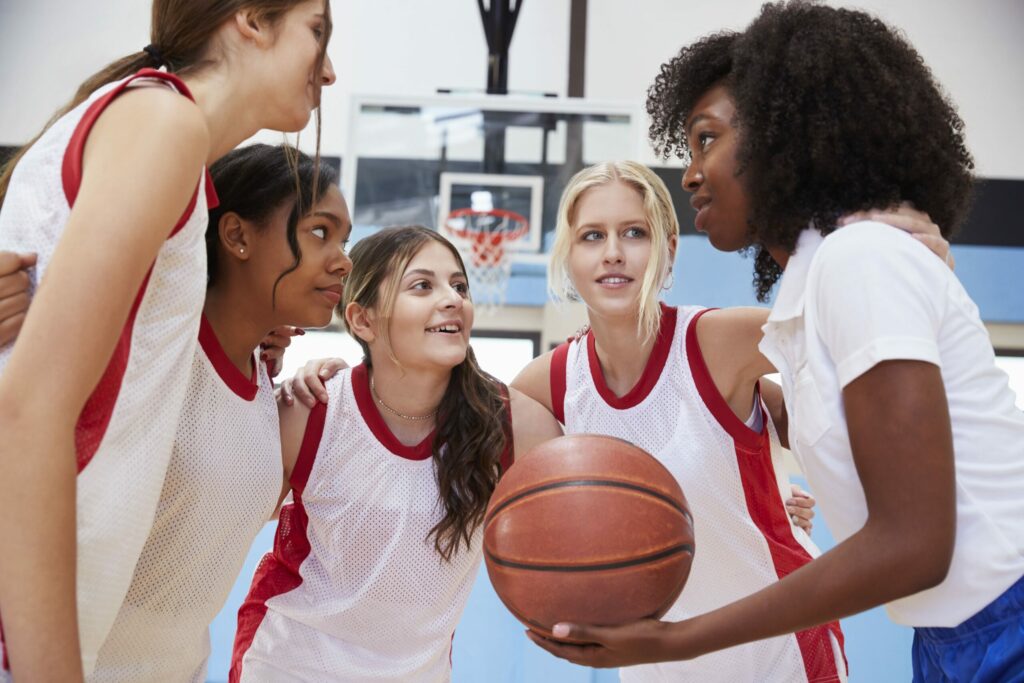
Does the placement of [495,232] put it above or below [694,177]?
above

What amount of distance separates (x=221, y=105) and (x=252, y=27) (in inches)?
5.6

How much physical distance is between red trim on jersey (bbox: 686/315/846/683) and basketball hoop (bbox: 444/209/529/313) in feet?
10.1

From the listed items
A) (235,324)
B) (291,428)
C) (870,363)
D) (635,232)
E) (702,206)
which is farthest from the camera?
(635,232)

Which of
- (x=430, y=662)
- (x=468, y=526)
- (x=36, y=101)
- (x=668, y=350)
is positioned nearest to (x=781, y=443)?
(x=668, y=350)

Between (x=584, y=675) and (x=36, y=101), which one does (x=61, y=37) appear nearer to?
(x=36, y=101)

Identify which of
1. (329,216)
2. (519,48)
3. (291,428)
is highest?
(519,48)

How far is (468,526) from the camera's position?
235cm

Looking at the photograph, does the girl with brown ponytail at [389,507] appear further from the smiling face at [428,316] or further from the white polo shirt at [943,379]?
the white polo shirt at [943,379]

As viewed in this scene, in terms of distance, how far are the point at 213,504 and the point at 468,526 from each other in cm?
68

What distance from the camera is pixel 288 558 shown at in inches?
94.0

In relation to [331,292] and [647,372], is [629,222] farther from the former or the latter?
[331,292]

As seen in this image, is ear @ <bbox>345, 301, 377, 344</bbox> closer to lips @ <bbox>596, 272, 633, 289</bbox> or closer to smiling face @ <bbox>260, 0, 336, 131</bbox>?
lips @ <bbox>596, 272, 633, 289</bbox>

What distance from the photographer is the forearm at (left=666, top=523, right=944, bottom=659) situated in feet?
3.84

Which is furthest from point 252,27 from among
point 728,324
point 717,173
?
point 728,324
